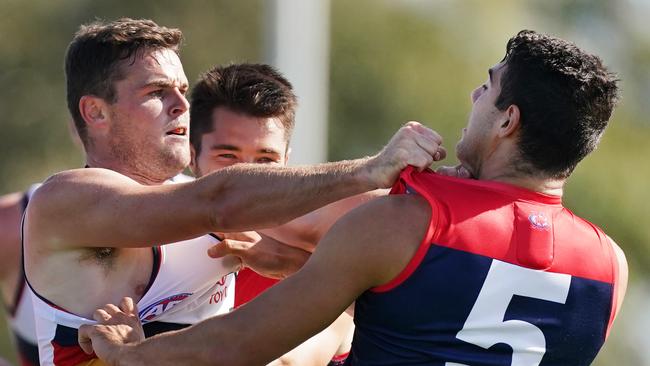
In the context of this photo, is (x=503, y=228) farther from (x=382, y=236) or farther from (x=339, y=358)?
(x=339, y=358)

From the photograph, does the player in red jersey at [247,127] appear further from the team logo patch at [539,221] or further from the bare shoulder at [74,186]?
the team logo patch at [539,221]

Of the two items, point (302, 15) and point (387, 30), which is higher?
point (302, 15)

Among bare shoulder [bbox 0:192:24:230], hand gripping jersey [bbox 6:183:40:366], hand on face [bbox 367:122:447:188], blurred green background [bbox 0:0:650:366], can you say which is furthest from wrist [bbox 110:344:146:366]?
blurred green background [bbox 0:0:650:366]

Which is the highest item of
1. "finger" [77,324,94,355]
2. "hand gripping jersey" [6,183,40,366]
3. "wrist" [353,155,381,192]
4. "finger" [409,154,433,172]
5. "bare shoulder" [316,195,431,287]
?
"finger" [409,154,433,172]

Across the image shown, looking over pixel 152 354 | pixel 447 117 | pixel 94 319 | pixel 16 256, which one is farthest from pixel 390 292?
pixel 447 117

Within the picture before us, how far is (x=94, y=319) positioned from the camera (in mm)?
5629

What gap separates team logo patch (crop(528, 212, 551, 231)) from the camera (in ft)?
16.6

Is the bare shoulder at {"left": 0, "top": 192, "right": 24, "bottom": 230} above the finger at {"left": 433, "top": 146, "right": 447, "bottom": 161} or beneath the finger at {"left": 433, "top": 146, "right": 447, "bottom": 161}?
beneath

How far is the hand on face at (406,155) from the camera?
16.9ft

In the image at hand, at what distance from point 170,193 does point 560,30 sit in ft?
58.5

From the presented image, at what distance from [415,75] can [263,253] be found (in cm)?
1716

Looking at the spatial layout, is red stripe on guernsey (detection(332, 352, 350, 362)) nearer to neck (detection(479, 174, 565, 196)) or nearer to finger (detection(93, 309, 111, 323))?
finger (detection(93, 309, 111, 323))

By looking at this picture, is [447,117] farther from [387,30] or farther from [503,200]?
[503,200]

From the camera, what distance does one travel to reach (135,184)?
565 cm
